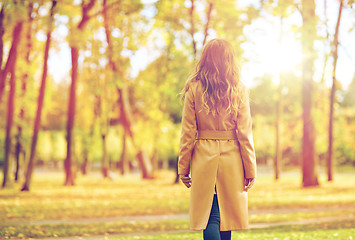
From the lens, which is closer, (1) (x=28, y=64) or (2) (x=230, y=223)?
(2) (x=230, y=223)

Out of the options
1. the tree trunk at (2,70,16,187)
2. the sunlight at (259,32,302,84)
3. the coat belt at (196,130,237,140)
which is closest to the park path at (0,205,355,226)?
the sunlight at (259,32,302,84)

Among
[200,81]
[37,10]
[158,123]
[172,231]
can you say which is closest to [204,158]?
[200,81]

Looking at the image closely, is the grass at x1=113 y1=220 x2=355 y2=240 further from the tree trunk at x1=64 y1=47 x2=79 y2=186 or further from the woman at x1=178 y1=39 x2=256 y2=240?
the tree trunk at x1=64 y1=47 x2=79 y2=186

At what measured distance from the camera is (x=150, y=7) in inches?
752

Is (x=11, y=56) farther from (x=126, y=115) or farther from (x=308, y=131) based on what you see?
(x=308, y=131)

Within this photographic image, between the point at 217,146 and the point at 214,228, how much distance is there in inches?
28.8

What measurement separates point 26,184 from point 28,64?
23.3 ft

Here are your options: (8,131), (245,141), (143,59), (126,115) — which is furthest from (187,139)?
(143,59)

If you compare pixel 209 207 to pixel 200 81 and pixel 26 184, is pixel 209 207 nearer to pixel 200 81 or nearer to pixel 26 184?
pixel 200 81

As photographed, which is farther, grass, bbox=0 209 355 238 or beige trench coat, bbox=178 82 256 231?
grass, bbox=0 209 355 238

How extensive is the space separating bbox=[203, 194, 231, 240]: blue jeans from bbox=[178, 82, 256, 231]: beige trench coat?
0.05 m

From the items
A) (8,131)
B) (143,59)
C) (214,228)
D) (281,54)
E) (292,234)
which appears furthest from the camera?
(143,59)

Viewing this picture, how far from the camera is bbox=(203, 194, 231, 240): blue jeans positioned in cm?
410

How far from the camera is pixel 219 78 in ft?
14.0
